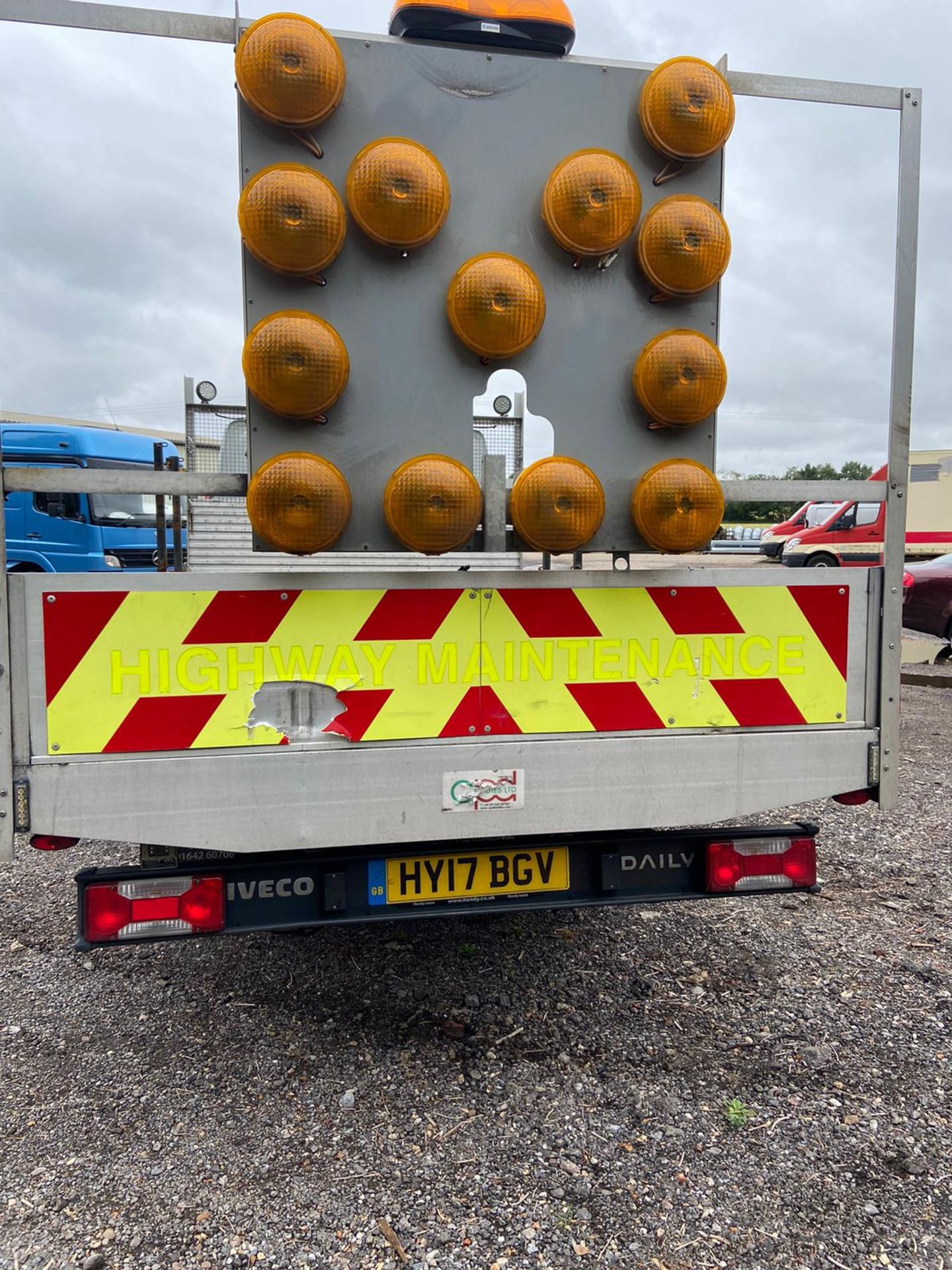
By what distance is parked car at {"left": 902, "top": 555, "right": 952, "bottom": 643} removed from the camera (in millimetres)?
11352

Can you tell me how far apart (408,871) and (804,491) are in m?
1.66

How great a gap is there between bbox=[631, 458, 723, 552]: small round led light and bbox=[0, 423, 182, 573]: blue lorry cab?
1089cm

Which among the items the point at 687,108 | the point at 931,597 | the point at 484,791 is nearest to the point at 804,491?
the point at 687,108

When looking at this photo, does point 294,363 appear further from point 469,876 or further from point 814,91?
point 814,91

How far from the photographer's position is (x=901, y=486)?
2.46 meters

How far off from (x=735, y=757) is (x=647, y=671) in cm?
37

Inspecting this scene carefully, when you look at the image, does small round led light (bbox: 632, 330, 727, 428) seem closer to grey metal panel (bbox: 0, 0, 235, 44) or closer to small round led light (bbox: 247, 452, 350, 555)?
small round led light (bbox: 247, 452, 350, 555)

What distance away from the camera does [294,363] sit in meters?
2.11

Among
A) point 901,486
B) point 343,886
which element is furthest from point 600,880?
point 901,486

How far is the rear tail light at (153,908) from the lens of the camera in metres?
2.37

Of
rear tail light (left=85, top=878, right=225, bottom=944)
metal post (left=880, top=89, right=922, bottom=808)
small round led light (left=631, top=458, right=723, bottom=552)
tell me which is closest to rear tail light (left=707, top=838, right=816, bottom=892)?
metal post (left=880, top=89, right=922, bottom=808)

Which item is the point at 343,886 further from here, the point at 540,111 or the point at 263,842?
the point at 540,111

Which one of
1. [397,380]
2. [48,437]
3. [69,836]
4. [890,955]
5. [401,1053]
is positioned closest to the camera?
[69,836]

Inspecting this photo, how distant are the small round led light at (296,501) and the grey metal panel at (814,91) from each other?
1.66 m
